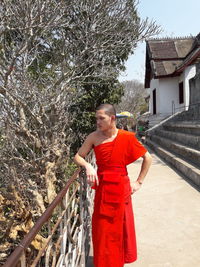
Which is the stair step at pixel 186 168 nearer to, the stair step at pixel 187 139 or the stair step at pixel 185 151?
the stair step at pixel 185 151

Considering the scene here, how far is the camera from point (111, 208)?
7.71 feet

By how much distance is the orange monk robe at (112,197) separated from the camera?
2.34 metres

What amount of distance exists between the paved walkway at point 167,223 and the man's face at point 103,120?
187 cm

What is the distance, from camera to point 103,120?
2.35 m

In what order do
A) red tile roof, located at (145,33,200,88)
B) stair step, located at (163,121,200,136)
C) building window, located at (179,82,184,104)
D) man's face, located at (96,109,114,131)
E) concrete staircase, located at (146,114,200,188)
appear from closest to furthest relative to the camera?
man's face, located at (96,109,114,131)
concrete staircase, located at (146,114,200,188)
stair step, located at (163,121,200,136)
building window, located at (179,82,184,104)
red tile roof, located at (145,33,200,88)

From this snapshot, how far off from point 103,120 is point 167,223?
2718 mm

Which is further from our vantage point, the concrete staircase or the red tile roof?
the red tile roof

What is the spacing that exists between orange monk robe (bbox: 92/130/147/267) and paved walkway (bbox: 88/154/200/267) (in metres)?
0.97

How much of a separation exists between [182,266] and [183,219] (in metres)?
1.41

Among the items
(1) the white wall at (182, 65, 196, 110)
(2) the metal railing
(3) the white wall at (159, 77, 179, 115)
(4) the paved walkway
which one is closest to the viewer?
(2) the metal railing

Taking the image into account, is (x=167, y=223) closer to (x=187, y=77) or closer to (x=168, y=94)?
(x=187, y=77)

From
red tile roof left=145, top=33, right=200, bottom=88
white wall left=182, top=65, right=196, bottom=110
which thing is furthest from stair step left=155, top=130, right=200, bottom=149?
red tile roof left=145, top=33, right=200, bottom=88

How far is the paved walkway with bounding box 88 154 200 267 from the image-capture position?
10.6ft

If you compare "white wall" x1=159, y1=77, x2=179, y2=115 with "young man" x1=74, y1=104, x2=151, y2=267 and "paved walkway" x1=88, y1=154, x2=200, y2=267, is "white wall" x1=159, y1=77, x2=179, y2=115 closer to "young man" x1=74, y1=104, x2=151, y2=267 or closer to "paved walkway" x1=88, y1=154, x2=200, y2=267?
"paved walkway" x1=88, y1=154, x2=200, y2=267
